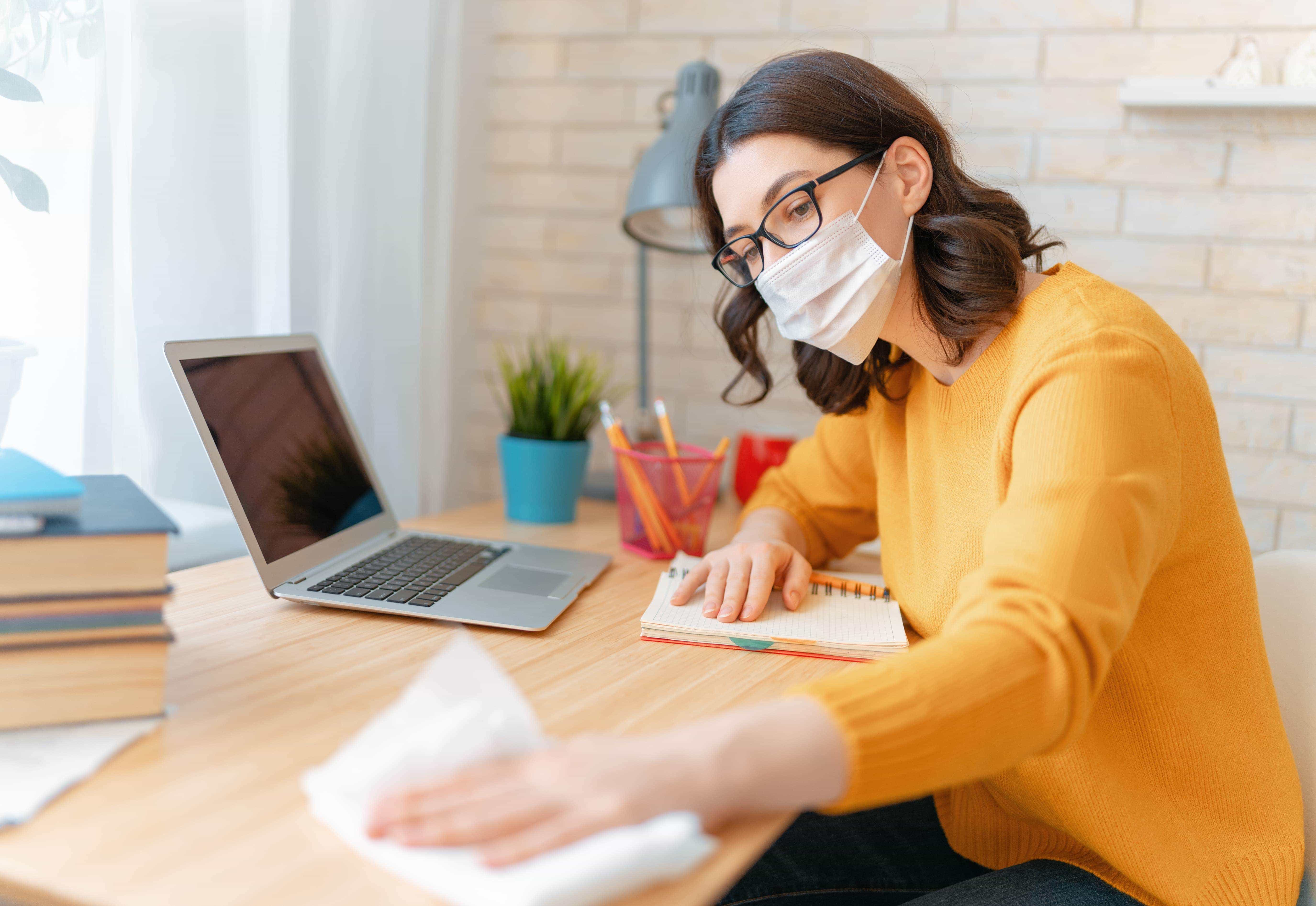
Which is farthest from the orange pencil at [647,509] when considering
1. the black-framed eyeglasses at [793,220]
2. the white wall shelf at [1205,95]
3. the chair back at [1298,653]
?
the white wall shelf at [1205,95]

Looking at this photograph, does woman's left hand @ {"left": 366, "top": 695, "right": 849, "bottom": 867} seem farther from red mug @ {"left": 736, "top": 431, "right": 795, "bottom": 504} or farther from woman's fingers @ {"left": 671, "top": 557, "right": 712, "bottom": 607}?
red mug @ {"left": 736, "top": 431, "right": 795, "bottom": 504}

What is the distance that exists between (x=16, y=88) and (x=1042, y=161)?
1.33 meters

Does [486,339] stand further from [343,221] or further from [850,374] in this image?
[850,374]

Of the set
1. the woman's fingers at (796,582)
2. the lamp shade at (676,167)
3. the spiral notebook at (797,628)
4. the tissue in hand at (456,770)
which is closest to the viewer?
the tissue in hand at (456,770)

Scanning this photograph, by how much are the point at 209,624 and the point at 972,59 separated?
134 centimetres

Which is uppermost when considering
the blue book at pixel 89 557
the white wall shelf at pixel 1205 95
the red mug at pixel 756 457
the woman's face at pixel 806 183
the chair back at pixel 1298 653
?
the white wall shelf at pixel 1205 95

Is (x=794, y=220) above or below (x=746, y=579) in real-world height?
above

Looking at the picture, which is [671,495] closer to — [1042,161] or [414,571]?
[414,571]

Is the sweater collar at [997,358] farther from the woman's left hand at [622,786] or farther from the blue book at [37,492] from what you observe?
the blue book at [37,492]

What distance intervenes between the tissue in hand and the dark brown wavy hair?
0.63 metres

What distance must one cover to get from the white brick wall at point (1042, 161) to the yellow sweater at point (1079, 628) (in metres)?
0.56

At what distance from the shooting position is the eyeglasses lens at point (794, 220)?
97 cm

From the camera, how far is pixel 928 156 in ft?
3.30

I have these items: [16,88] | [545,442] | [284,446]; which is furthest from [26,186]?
[545,442]
